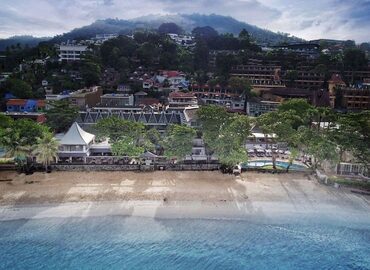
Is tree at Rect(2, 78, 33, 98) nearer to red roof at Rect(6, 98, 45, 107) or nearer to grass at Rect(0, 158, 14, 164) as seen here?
red roof at Rect(6, 98, 45, 107)

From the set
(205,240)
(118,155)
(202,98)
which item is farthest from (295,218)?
(202,98)

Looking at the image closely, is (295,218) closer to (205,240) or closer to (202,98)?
(205,240)

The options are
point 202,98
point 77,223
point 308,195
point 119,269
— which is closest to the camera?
point 119,269

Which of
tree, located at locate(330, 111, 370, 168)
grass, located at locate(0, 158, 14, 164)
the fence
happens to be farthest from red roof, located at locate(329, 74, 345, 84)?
grass, located at locate(0, 158, 14, 164)

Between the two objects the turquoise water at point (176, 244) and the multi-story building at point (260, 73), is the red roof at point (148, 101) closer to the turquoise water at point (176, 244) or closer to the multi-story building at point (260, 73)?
the multi-story building at point (260, 73)

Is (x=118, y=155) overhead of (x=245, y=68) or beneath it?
beneath

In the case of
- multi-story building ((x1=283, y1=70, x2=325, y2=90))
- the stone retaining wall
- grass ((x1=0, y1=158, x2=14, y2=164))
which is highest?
multi-story building ((x1=283, y1=70, x2=325, y2=90))

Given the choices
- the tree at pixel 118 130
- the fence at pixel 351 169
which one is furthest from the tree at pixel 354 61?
the tree at pixel 118 130
